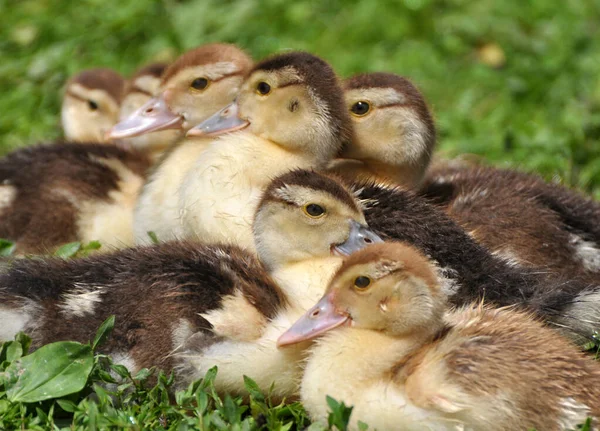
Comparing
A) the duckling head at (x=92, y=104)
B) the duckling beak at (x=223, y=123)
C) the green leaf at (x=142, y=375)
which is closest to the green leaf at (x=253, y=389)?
the green leaf at (x=142, y=375)

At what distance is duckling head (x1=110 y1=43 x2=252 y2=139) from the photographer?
4.55m

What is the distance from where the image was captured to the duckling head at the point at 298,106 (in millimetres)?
3963

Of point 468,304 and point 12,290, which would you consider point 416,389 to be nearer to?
point 468,304

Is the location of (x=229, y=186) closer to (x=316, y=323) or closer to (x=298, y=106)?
(x=298, y=106)

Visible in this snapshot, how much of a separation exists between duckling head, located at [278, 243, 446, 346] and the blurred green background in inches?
120

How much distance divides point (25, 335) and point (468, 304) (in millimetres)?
1384

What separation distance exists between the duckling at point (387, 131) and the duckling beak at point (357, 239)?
72cm

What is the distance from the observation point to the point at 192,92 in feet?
15.0

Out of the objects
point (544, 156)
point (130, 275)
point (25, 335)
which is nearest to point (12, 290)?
point (25, 335)

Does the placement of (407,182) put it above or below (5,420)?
above

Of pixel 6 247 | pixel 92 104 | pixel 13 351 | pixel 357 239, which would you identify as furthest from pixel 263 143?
pixel 92 104

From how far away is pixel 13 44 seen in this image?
22.9 feet

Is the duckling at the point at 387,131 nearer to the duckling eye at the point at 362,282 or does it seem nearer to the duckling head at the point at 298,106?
the duckling head at the point at 298,106

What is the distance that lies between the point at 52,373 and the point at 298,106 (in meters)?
1.41
